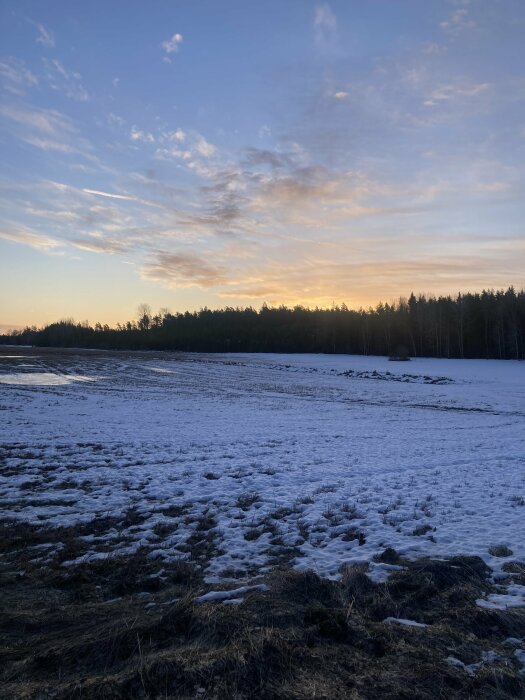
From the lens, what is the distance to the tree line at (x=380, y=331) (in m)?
90.9

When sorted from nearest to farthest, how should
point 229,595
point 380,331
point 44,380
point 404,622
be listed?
point 404,622, point 229,595, point 44,380, point 380,331

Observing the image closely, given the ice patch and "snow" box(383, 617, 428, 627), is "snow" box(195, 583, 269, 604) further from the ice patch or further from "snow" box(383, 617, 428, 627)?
the ice patch

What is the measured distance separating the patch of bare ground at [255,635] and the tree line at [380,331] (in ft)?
289

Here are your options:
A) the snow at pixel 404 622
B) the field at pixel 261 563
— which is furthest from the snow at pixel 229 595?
the snow at pixel 404 622

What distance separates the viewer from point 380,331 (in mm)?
113125

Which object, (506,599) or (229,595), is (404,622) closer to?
(506,599)

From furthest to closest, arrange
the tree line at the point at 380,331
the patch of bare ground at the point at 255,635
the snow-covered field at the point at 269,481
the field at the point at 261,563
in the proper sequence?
the tree line at the point at 380,331
the snow-covered field at the point at 269,481
the field at the point at 261,563
the patch of bare ground at the point at 255,635

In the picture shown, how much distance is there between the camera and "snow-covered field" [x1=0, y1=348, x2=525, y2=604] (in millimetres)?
7039

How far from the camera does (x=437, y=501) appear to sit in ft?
29.7

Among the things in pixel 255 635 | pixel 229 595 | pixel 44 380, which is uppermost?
pixel 44 380

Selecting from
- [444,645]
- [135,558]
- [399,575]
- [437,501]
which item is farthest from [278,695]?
[437,501]

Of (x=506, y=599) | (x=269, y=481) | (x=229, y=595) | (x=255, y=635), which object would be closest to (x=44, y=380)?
(x=269, y=481)

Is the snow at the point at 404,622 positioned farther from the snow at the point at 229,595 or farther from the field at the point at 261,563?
the snow at the point at 229,595

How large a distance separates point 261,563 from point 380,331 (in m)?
111
